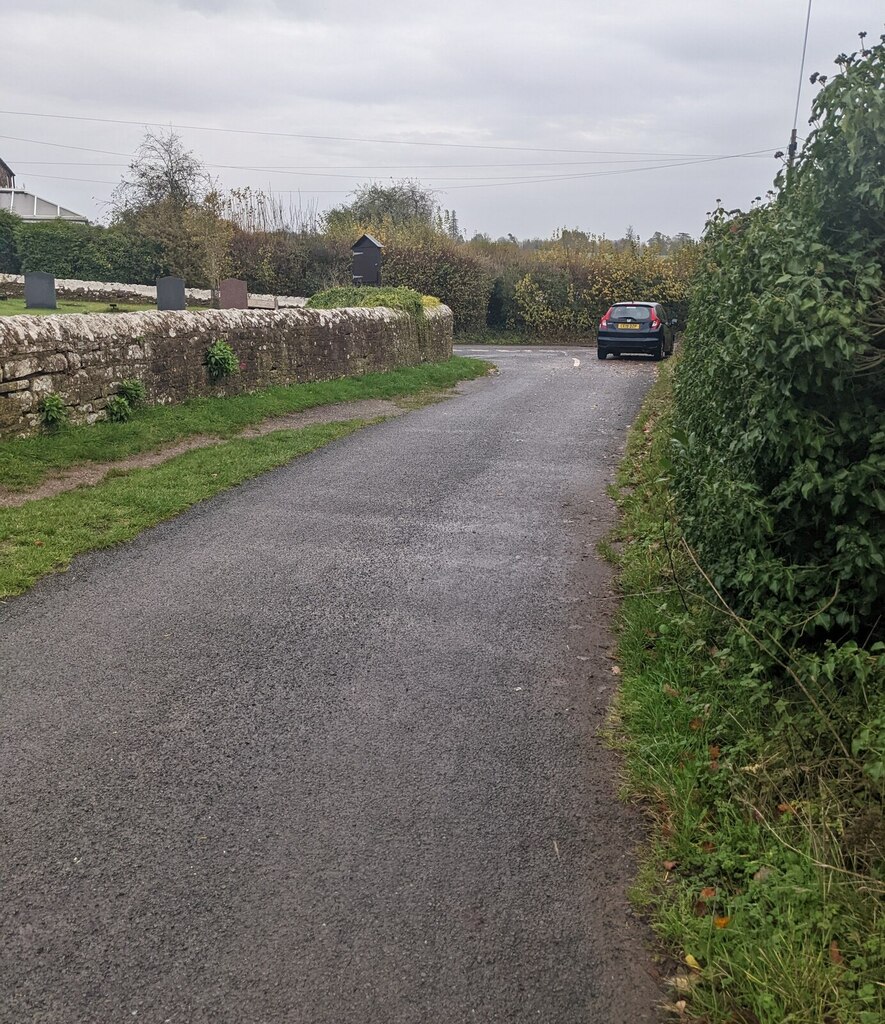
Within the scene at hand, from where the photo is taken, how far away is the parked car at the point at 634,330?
2503 cm

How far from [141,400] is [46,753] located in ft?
29.0

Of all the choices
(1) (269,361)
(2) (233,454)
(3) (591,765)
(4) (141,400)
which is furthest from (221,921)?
(1) (269,361)

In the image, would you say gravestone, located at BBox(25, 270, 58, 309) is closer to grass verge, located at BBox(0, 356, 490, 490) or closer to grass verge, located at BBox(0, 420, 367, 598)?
grass verge, located at BBox(0, 356, 490, 490)

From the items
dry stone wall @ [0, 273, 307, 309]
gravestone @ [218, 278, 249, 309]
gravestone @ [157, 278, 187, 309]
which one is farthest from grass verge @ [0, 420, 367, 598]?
dry stone wall @ [0, 273, 307, 309]

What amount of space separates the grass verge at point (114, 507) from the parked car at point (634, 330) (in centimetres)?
1560

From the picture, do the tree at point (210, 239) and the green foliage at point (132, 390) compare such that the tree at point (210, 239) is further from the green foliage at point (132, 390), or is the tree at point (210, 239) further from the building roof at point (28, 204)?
the building roof at point (28, 204)

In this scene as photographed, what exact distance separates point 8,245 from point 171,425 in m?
30.7

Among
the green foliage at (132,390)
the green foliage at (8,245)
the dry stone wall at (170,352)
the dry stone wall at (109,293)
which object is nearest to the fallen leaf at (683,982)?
the dry stone wall at (170,352)

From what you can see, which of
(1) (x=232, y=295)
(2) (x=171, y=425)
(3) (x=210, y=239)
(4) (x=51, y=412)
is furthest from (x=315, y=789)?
(3) (x=210, y=239)

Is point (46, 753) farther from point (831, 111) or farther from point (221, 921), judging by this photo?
point (831, 111)

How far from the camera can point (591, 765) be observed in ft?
13.1

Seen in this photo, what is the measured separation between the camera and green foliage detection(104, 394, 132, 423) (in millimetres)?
11641

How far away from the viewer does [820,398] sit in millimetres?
3715

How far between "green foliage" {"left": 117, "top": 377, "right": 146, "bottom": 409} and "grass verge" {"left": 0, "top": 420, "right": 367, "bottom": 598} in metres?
1.58
